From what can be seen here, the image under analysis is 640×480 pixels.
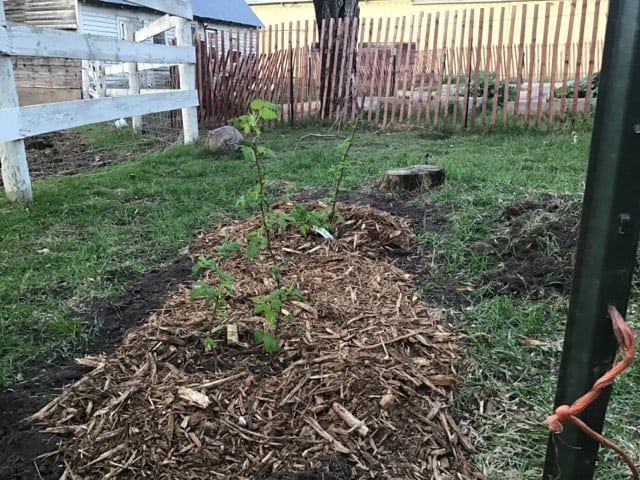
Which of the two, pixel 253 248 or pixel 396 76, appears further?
pixel 396 76

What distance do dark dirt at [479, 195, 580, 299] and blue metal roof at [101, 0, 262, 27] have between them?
59.3 feet

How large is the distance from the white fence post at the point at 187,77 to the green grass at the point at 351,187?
78cm

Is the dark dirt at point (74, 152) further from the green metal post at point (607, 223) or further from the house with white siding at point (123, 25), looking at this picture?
the green metal post at point (607, 223)

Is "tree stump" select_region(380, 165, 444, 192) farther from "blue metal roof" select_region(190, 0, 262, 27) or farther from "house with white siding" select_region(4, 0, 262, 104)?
"blue metal roof" select_region(190, 0, 262, 27)

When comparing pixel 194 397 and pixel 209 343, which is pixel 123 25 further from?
pixel 194 397

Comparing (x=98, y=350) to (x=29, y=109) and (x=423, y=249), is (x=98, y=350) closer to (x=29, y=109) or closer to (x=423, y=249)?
(x=423, y=249)

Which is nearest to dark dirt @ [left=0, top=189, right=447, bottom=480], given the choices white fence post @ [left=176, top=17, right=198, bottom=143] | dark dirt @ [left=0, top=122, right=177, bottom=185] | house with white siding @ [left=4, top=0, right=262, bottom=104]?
dark dirt @ [left=0, top=122, right=177, bottom=185]

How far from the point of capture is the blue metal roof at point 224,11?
791 inches

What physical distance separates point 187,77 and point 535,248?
6404 millimetres

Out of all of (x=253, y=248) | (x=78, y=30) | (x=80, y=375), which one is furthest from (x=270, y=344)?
(x=78, y=30)

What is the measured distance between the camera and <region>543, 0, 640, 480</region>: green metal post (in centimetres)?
95

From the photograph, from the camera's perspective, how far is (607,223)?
3.32 ft

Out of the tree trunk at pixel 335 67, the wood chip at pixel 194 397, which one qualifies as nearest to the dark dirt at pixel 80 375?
the wood chip at pixel 194 397

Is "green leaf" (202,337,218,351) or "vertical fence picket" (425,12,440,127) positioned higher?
"vertical fence picket" (425,12,440,127)
